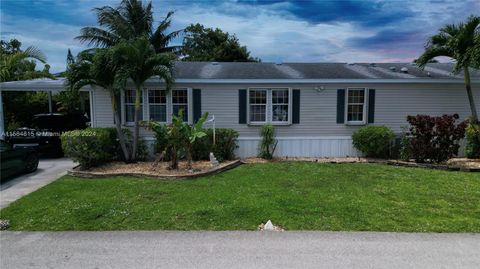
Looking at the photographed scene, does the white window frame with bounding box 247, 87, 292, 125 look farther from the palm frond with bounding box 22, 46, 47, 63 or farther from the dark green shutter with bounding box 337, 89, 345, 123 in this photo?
the palm frond with bounding box 22, 46, 47, 63

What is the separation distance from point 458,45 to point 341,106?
4202 millimetres

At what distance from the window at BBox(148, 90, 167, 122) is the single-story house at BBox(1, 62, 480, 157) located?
0.04 meters

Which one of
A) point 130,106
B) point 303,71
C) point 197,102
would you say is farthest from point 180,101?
point 303,71

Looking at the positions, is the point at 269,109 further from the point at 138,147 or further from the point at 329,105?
the point at 138,147

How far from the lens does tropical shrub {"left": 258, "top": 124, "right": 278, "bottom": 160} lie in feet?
39.2

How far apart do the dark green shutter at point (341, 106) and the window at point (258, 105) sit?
2.73 metres

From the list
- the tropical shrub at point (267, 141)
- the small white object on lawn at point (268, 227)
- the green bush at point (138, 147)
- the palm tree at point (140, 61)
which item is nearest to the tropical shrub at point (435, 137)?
the tropical shrub at point (267, 141)

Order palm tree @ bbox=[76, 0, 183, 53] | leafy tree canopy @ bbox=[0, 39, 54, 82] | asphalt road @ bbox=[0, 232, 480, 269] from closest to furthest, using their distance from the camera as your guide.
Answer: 1. asphalt road @ bbox=[0, 232, 480, 269]
2. leafy tree canopy @ bbox=[0, 39, 54, 82]
3. palm tree @ bbox=[76, 0, 183, 53]

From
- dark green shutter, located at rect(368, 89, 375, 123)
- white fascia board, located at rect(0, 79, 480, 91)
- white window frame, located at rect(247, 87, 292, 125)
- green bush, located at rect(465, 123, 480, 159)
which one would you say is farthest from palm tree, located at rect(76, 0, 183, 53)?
green bush, located at rect(465, 123, 480, 159)

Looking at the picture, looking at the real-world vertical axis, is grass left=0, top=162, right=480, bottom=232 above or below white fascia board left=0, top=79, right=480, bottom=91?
below

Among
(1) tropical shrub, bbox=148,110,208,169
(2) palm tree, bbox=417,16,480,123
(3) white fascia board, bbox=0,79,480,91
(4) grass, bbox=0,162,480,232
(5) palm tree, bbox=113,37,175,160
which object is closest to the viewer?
(4) grass, bbox=0,162,480,232

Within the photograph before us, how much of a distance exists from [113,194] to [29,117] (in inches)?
484

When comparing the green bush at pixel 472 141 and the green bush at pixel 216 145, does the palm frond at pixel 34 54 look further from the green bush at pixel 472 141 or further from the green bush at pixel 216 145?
the green bush at pixel 472 141

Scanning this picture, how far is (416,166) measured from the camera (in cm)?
1100
